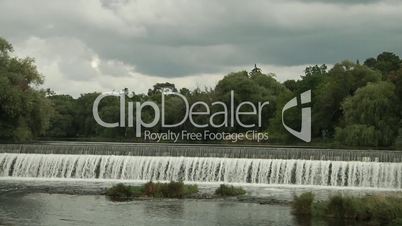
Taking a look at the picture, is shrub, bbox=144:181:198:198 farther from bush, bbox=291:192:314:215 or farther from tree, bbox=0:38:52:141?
tree, bbox=0:38:52:141

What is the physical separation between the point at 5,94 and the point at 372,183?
25.2 metres

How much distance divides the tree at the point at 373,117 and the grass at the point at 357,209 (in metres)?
26.9

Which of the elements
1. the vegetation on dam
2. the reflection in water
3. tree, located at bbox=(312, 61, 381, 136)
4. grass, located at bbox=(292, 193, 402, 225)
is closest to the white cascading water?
the vegetation on dam

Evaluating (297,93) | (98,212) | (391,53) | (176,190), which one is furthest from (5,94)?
(391,53)

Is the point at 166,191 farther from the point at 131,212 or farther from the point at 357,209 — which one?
the point at 357,209

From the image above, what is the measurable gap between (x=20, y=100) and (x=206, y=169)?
1712cm

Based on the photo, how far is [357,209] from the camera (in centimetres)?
2277

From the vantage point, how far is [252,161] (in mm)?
36406

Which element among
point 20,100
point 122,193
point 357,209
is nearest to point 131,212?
point 122,193

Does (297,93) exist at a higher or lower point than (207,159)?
higher

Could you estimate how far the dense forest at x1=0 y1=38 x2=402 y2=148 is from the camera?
1973 inches

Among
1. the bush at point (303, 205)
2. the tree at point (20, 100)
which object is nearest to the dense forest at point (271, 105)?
the tree at point (20, 100)

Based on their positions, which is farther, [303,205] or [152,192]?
[152,192]

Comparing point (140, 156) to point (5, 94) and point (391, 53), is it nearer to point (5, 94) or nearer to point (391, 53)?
point (5, 94)
